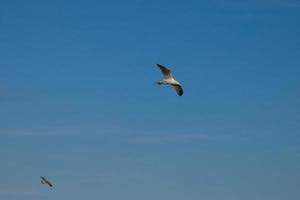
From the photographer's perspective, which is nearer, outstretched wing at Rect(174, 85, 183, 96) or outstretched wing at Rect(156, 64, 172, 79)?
outstretched wing at Rect(156, 64, 172, 79)

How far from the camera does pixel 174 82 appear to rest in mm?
Answer: 126125

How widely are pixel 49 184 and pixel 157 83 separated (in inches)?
1941

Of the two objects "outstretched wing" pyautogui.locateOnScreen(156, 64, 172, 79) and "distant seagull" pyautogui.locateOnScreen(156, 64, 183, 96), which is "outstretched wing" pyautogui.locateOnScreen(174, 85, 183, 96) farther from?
"outstretched wing" pyautogui.locateOnScreen(156, 64, 172, 79)

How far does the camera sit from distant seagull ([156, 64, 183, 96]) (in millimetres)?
123312

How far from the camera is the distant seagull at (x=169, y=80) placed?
123 m

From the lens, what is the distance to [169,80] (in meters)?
125

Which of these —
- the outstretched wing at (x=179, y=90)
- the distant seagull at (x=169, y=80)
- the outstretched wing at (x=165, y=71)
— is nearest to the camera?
the outstretched wing at (x=165, y=71)

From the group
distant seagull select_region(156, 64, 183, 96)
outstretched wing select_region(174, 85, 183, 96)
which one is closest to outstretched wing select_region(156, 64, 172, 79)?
distant seagull select_region(156, 64, 183, 96)

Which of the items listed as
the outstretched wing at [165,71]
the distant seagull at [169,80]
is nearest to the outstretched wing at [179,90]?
the distant seagull at [169,80]

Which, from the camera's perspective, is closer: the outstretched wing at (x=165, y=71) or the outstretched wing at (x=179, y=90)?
the outstretched wing at (x=165, y=71)

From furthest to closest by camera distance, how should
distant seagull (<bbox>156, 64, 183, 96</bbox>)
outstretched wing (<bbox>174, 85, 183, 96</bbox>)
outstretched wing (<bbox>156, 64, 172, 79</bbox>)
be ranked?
outstretched wing (<bbox>174, 85, 183, 96</bbox>), distant seagull (<bbox>156, 64, 183, 96</bbox>), outstretched wing (<bbox>156, 64, 172, 79</bbox>)

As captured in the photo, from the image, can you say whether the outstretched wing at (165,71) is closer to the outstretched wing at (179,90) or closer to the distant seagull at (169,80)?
the distant seagull at (169,80)

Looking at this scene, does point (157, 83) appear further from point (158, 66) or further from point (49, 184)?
point (49, 184)

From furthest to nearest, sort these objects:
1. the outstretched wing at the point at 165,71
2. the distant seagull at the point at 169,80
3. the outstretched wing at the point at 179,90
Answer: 1. the outstretched wing at the point at 179,90
2. the distant seagull at the point at 169,80
3. the outstretched wing at the point at 165,71
